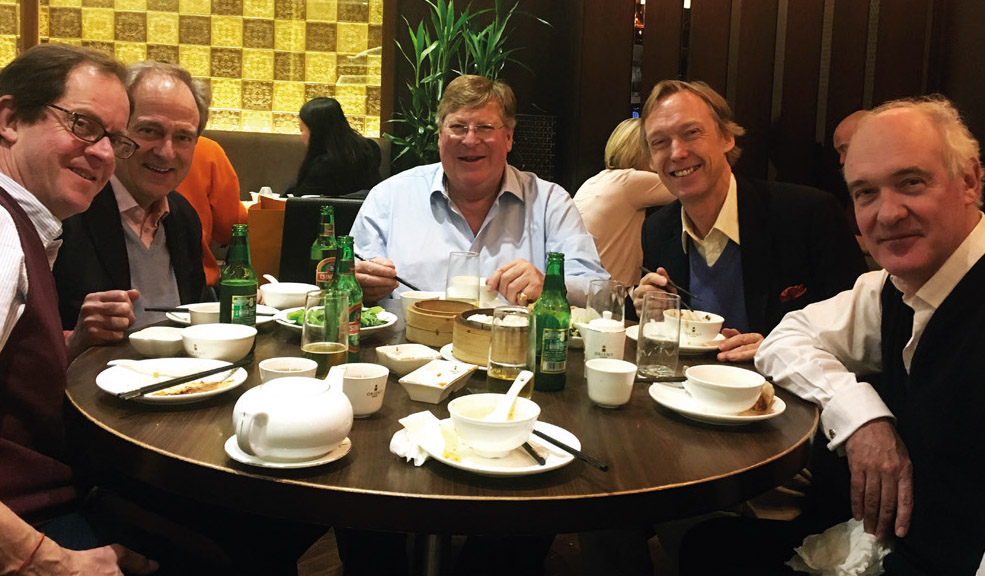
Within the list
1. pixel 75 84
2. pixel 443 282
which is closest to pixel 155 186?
pixel 75 84

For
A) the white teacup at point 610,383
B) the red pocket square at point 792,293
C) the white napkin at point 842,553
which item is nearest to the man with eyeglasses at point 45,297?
the white teacup at point 610,383

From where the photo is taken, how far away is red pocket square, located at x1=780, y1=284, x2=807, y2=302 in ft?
7.52

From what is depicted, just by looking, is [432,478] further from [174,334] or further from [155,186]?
[155,186]

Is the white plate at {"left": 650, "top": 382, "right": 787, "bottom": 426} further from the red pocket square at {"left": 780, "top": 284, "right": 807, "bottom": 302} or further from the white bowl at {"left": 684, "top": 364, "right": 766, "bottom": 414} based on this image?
the red pocket square at {"left": 780, "top": 284, "right": 807, "bottom": 302}

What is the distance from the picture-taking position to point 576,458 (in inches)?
42.3

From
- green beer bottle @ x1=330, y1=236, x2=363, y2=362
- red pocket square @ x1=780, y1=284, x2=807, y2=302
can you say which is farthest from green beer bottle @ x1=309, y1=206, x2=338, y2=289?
red pocket square @ x1=780, y1=284, x2=807, y2=302

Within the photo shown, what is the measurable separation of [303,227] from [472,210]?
1.04 m

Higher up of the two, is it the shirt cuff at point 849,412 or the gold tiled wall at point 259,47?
the gold tiled wall at point 259,47

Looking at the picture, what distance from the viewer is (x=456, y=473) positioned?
3.37ft

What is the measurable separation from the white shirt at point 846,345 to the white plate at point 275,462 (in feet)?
3.04

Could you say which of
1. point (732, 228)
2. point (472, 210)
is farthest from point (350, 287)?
point (732, 228)

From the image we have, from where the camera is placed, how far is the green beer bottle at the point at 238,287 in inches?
66.4

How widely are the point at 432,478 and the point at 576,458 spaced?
22 cm

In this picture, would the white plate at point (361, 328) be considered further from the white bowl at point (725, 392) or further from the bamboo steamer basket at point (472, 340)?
the white bowl at point (725, 392)
